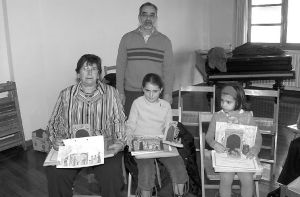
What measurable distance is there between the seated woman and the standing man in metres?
0.62

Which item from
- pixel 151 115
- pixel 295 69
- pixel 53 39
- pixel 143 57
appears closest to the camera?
pixel 151 115

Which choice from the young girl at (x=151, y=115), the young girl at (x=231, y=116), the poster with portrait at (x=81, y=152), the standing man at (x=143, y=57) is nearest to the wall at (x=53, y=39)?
the standing man at (x=143, y=57)

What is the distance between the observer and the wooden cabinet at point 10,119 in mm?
3775

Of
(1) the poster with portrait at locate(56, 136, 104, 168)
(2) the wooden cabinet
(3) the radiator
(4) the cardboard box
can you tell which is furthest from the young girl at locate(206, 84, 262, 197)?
(3) the radiator

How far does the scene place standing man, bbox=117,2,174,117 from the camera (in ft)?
9.99

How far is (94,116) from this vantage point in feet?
7.97

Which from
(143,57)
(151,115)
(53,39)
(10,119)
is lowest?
(10,119)

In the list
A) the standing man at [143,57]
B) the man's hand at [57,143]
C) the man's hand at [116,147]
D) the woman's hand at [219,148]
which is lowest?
the woman's hand at [219,148]

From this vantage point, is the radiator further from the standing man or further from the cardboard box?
the cardboard box

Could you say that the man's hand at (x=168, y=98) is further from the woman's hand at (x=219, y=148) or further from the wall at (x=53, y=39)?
the wall at (x=53, y=39)

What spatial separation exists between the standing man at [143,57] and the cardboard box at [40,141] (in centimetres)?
124

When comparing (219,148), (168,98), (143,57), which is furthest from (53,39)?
(219,148)

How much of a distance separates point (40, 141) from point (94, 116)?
1.71 metres

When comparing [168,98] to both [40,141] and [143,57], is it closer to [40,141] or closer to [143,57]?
[143,57]
